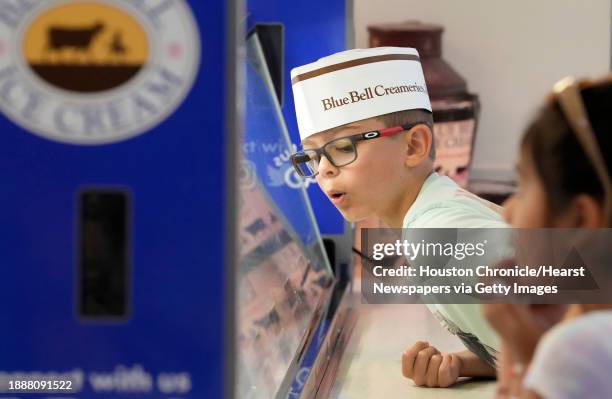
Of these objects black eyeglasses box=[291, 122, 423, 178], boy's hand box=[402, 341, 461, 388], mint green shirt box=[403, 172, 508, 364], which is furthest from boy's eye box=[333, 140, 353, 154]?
boy's hand box=[402, 341, 461, 388]

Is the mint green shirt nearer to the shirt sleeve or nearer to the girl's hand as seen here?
the girl's hand

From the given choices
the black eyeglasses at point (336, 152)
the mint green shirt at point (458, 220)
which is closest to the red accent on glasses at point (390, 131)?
the black eyeglasses at point (336, 152)

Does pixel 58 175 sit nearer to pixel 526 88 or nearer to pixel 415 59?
pixel 415 59

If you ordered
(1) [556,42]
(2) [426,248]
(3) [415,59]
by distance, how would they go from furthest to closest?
(1) [556,42], (3) [415,59], (2) [426,248]

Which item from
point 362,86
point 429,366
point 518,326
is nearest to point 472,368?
point 429,366

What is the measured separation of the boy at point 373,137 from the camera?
1938 mm

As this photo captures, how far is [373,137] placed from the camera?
196 cm

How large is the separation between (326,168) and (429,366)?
427mm

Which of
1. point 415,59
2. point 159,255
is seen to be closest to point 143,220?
point 159,255

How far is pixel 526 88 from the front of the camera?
495cm

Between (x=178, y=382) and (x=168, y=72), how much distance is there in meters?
0.34

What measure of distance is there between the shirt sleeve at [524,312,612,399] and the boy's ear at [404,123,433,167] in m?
0.91

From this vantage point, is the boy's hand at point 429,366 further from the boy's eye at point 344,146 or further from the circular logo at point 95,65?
the circular logo at point 95,65

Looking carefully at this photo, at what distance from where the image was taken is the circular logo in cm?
124
